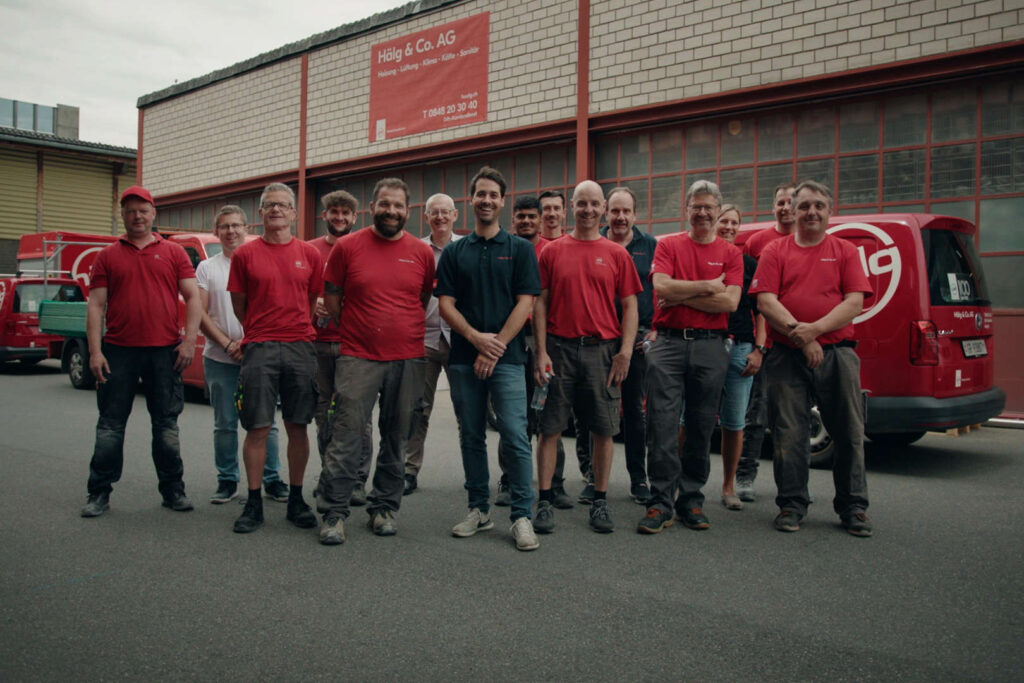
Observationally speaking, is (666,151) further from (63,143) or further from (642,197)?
(63,143)

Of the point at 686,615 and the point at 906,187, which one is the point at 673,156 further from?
the point at 686,615

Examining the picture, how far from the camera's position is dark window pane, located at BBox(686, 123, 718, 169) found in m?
12.0

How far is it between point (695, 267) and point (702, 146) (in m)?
7.65

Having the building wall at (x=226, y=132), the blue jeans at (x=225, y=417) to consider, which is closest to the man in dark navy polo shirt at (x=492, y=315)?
the blue jeans at (x=225, y=417)

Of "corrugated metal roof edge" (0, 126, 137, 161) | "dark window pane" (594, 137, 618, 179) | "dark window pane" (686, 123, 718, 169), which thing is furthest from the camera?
"corrugated metal roof edge" (0, 126, 137, 161)

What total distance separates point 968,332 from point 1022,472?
46.3 inches

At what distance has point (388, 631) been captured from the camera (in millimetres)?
3275

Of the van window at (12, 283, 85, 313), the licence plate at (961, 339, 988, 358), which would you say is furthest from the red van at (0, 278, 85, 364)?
the licence plate at (961, 339, 988, 358)

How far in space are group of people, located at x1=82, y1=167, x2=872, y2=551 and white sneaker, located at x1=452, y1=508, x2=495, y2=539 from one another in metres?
0.01

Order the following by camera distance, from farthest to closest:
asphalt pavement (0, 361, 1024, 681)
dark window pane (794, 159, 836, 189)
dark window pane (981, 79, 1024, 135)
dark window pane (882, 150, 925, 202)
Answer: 1. dark window pane (794, 159, 836, 189)
2. dark window pane (882, 150, 925, 202)
3. dark window pane (981, 79, 1024, 135)
4. asphalt pavement (0, 361, 1024, 681)

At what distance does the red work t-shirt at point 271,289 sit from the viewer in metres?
4.84

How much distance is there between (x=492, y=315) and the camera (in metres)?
4.64

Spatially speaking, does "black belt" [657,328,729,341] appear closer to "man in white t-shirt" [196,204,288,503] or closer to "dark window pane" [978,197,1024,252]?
"man in white t-shirt" [196,204,288,503]

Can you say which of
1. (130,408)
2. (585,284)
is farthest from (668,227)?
(130,408)
